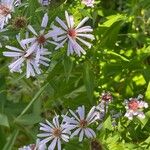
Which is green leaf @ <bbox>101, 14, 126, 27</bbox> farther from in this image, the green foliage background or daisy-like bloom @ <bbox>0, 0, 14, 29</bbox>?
daisy-like bloom @ <bbox>0, 0, 14, 29</bbox>

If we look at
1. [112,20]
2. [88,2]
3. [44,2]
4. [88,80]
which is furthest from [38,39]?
[112,20]

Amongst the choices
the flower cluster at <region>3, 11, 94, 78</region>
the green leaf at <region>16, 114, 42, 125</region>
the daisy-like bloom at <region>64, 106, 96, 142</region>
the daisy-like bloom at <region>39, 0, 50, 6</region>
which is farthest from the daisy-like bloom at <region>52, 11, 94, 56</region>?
the green leaf at <region>16, 114, 42, 125</region>

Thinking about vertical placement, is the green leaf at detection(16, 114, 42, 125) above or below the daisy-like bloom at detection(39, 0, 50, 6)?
below

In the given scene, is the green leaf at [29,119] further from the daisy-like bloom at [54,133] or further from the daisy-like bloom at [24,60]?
the daisy-like bloom at [24,60]

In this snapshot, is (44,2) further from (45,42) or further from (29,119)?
(29,119)

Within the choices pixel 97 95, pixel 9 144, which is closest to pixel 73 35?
pixel 97 95

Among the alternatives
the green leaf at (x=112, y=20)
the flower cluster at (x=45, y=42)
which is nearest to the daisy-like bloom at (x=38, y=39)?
the flower cluster at (x=45, y=42)

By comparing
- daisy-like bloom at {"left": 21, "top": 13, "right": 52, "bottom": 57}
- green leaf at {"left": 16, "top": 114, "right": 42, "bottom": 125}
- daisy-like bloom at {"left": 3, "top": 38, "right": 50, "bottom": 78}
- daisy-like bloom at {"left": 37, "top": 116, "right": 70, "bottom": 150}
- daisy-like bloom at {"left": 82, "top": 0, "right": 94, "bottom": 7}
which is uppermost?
daisy-like bloom at {"left": 82, "top": 0, "right": 94, "bottom": 7}

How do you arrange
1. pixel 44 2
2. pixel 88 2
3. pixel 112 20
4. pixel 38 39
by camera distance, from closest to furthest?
pixel 38 39
pixel 44 2
pixel 88 2
pixel 112 20
